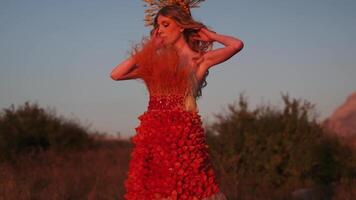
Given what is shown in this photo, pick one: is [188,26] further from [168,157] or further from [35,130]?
[35,130]

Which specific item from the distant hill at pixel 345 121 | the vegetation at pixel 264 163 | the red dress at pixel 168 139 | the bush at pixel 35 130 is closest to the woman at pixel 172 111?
the red dress at pixel 168 139

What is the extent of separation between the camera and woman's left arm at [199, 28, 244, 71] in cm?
500

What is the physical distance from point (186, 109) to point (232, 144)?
10838 mm

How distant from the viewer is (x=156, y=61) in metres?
4.81

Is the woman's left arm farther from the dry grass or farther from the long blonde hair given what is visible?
the dry grass

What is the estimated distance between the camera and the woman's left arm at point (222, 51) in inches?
197

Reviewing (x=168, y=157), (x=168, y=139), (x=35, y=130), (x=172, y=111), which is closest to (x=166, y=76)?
(x=172, y=111)

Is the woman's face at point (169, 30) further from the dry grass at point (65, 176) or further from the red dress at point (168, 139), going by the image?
the dry grass at point (65, 176)

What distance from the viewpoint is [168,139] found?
15.4 feet

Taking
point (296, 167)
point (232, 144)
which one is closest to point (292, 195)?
point (296, 167)

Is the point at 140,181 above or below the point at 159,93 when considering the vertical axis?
below

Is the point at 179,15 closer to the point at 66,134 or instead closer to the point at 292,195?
the point at 292,195

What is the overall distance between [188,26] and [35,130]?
17.3 m

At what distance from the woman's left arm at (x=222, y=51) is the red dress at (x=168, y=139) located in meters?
0.24
